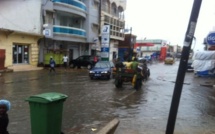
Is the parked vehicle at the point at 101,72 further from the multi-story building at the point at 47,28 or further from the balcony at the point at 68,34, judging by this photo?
the balcony at the point at 68,34

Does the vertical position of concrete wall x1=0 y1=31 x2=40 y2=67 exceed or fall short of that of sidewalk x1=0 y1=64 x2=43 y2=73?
it exceeds it

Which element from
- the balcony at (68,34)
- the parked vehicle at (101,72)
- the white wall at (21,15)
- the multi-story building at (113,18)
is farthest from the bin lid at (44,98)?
the multi-story building at (113,18)

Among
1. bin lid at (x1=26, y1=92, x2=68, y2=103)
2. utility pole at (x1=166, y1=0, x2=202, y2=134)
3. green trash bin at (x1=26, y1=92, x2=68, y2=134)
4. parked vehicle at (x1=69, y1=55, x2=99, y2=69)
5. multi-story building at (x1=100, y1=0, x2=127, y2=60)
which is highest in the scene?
multi-story building at (x1=100, y1=0, x2=127, y2=60)

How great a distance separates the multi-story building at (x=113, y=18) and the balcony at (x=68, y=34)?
7.42 metres

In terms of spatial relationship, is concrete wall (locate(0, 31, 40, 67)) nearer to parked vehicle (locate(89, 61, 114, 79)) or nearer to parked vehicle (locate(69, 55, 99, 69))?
parked vehicle (locate(69, 55, 99, 69))

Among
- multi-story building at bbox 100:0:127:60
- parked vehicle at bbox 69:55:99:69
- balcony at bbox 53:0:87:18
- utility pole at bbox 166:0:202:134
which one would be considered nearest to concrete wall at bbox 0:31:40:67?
balcony at bbox 53:0:87:18

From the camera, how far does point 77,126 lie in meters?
8.45

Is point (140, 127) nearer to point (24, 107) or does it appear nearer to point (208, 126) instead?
point (208, 126)

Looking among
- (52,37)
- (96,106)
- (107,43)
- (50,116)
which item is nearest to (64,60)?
(52,37)

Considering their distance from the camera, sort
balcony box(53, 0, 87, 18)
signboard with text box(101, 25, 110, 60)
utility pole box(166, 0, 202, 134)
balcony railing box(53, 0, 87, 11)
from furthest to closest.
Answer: balcony railing box(53, 0, 87, 11) < signboard with text box(101, 25, 110, 60) < balcony box(53, 0, 87, 18) < utility pole box(166, 0, 202, 134)

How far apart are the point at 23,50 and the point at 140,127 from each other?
2572 cm

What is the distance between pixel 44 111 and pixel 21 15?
27.2 metres

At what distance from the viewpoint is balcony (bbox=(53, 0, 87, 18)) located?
118 ft

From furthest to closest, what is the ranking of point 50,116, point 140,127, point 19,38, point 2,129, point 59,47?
point 59,47, point 19,38, point 140,127, point 50,116, point 2,129
